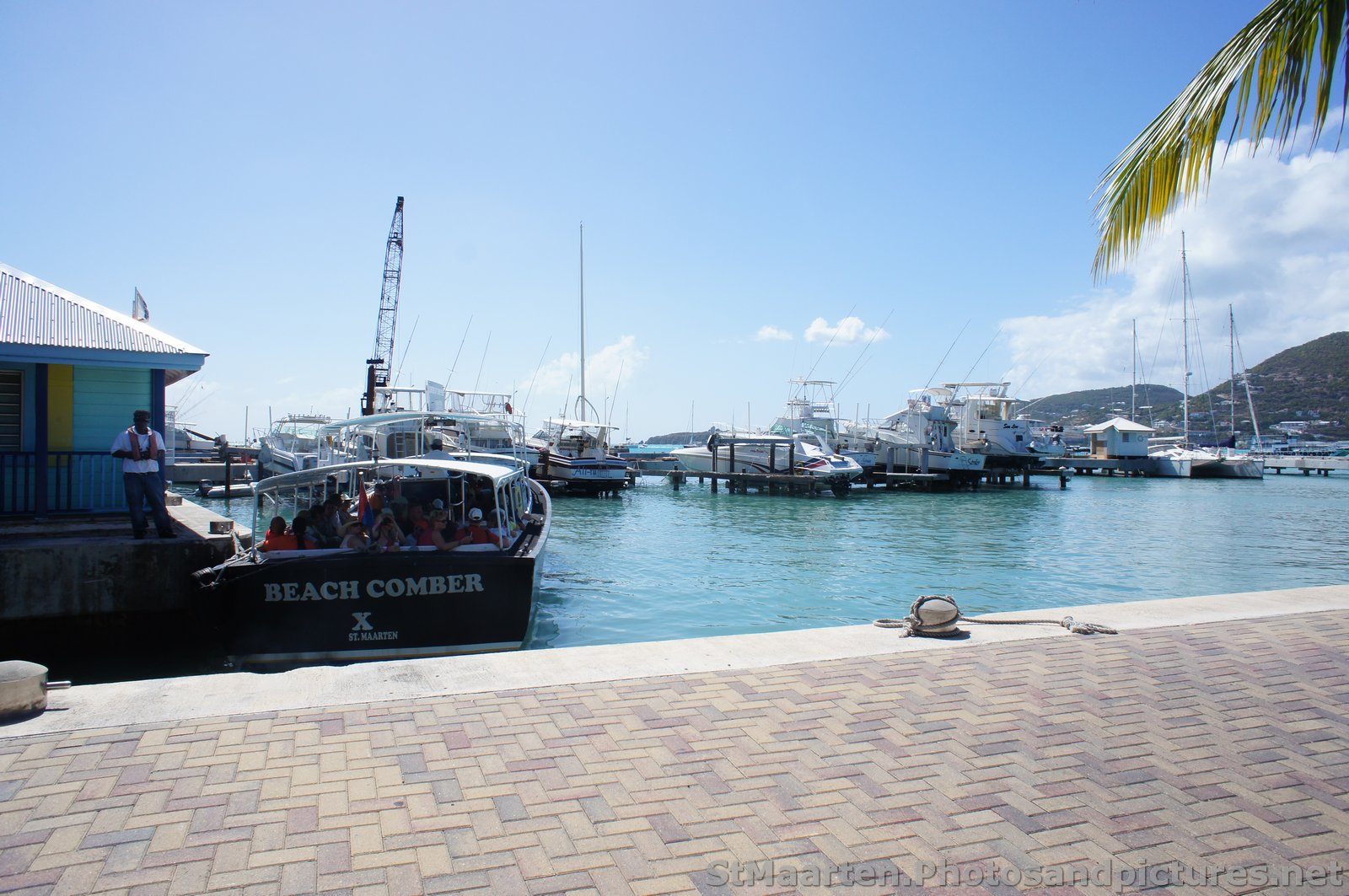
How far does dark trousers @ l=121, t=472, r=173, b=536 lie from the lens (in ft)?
33.7

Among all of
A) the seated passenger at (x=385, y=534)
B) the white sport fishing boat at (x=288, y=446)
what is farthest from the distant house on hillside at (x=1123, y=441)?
the seated passenger at (x=385, y=534)

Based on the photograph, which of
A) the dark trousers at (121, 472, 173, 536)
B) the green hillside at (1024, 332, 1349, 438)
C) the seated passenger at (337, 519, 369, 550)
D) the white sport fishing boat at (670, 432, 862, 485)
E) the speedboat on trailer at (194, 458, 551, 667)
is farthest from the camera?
the green hillside at (1024, 332, 1349, 438)

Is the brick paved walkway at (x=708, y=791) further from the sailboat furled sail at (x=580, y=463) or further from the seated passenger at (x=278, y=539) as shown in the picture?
the sailboat furled sail at (x=580, y=463)

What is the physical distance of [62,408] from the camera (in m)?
12.9

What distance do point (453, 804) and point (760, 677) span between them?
8.33ft

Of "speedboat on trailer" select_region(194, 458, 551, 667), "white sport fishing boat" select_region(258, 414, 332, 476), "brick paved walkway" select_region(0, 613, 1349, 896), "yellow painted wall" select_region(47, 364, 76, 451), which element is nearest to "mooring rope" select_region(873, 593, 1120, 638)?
"brick paved walkway" select_region(0, 613, 1349, 896)

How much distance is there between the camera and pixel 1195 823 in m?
3.81

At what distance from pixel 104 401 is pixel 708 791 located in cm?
1347

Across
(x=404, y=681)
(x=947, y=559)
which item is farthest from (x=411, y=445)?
(x=404, y=681)

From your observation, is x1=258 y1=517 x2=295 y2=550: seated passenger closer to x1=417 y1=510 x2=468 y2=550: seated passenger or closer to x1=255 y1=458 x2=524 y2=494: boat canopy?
x1=255 y1=458 x2=524 y2=494: boat canopy

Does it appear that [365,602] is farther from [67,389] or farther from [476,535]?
[67,389]

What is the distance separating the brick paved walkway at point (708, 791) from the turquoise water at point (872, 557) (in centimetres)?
722

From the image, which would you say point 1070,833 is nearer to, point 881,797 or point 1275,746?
point 881,797

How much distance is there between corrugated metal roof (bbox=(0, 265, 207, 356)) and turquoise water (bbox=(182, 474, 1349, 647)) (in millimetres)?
7447
